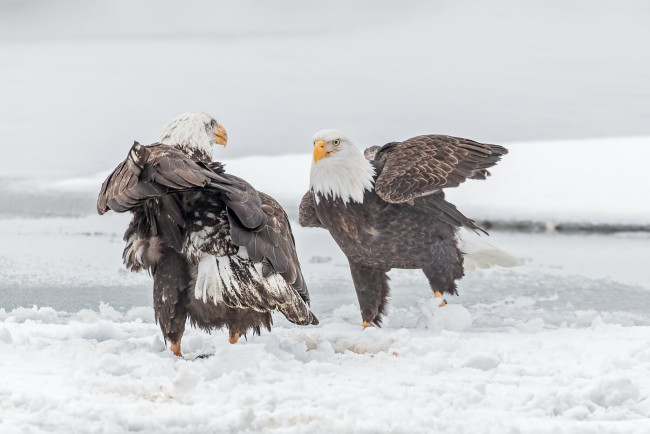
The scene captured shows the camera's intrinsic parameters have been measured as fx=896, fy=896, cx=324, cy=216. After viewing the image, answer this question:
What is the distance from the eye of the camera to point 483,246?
18.2 ft

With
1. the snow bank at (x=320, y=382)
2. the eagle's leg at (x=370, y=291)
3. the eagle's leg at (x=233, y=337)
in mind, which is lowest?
the snow bank at (x=320, y=382)

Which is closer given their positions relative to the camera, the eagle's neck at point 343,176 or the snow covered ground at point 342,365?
the snow covered ground at point 342,365

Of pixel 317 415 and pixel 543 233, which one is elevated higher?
Answer: pixel 543 233

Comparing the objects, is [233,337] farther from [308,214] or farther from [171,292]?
[308,214]

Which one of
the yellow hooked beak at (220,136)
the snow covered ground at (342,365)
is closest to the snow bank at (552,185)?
the snow covered ground at (342,365)

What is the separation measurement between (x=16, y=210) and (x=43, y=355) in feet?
18.3

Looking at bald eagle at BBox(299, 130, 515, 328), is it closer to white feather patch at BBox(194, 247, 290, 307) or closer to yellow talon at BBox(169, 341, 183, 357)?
white feather patch at BBox(194, 247, 290, 307)

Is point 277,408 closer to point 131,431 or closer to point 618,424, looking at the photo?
point 131,431

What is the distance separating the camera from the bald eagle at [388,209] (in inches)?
199

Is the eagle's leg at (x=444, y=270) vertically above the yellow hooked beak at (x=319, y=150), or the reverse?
the yellow hooked beak at (x=319, y=150)

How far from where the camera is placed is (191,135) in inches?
179

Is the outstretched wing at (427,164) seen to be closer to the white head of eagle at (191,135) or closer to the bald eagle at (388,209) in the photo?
the bald eagle at (388,209)

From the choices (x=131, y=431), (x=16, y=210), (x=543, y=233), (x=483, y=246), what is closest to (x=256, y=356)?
(x=131, y=431)

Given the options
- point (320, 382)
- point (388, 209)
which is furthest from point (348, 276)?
point (320, 382)
